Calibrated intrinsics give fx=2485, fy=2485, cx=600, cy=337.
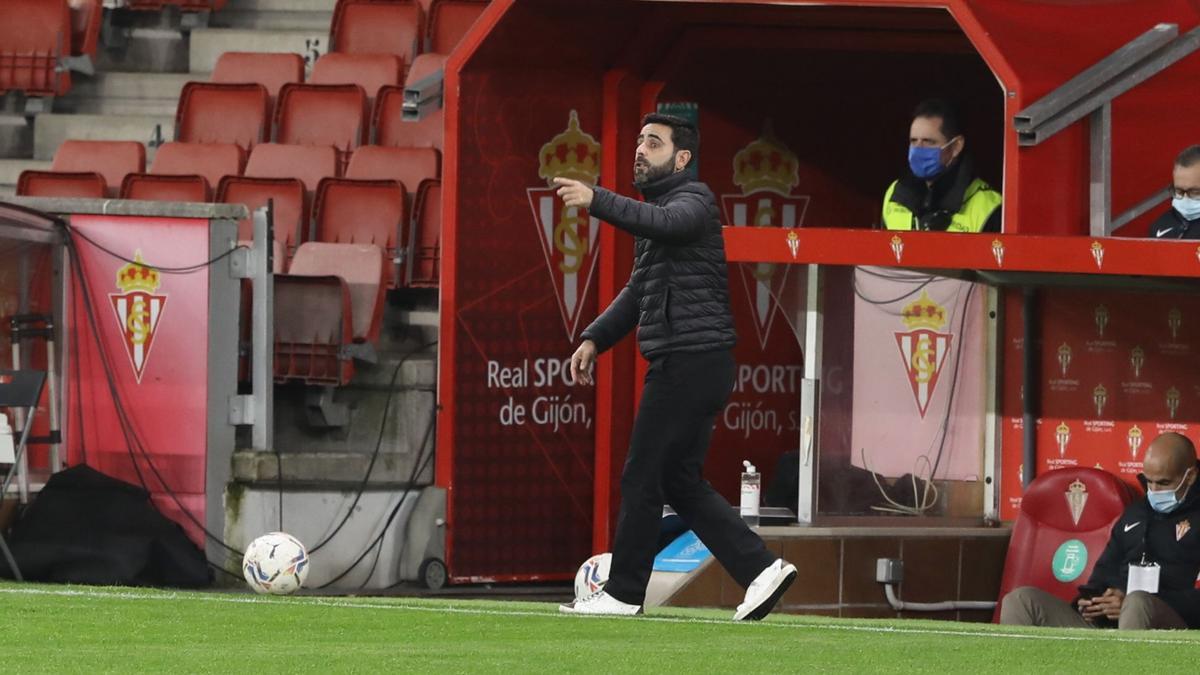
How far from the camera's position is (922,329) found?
41.8 ft

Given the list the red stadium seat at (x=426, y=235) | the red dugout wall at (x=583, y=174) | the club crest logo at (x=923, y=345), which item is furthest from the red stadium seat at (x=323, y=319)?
the club crest logo at (x=923, y=345)

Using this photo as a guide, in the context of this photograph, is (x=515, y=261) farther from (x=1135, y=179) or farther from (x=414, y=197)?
(x=1135, y=179)

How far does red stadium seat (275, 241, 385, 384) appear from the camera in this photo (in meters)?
13.3

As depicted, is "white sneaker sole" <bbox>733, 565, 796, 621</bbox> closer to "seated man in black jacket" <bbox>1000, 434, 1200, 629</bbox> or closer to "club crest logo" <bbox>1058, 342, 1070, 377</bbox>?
"seated man in black jacket" <bbox>1000, 434, 1200, 629</bbox>

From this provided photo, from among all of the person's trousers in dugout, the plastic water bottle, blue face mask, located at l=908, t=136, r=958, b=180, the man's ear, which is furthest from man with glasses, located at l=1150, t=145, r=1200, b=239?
the man's ear

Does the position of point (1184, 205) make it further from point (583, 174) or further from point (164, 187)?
point (164, 187)

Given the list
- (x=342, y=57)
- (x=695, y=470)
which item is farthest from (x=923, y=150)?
(x=342, y=57)

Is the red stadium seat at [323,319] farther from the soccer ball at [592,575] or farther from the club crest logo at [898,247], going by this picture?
the club crest logo at [898,247]

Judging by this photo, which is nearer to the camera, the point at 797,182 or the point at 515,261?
the point at 515,261

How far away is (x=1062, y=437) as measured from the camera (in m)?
12.8

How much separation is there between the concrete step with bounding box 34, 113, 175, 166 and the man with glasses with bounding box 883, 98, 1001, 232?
20.4ft

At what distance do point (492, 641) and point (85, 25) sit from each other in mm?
9811

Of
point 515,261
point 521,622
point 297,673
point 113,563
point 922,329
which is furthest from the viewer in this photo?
point 515,261

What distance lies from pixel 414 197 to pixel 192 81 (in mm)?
2701
